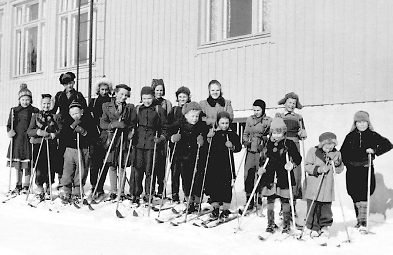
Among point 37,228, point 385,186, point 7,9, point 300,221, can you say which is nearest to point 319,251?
point 300,221

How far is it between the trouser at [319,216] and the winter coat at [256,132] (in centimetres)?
127

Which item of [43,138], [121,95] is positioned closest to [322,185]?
[121,95]

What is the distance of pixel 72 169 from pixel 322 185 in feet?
12.4

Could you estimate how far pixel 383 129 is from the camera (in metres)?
6.91

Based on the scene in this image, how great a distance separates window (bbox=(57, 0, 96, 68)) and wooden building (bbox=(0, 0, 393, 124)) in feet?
0.08

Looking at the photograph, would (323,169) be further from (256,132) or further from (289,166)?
(256,132)

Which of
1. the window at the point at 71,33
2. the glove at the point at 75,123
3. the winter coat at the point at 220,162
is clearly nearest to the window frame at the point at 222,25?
the winter coat at the point at 220,162

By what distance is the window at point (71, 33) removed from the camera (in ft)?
39.1

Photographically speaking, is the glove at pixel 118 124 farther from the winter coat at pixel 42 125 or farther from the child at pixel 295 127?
the child at pixel 295 127

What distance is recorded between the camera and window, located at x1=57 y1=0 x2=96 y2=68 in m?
11.9

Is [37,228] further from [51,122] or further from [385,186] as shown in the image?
[385,186]

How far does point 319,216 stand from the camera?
19.0 feet

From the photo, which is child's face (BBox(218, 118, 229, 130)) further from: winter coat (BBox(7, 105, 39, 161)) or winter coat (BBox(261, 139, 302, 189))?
winter coat (BBox(7, 105, 39, 161))

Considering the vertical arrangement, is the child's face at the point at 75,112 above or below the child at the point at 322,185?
above
